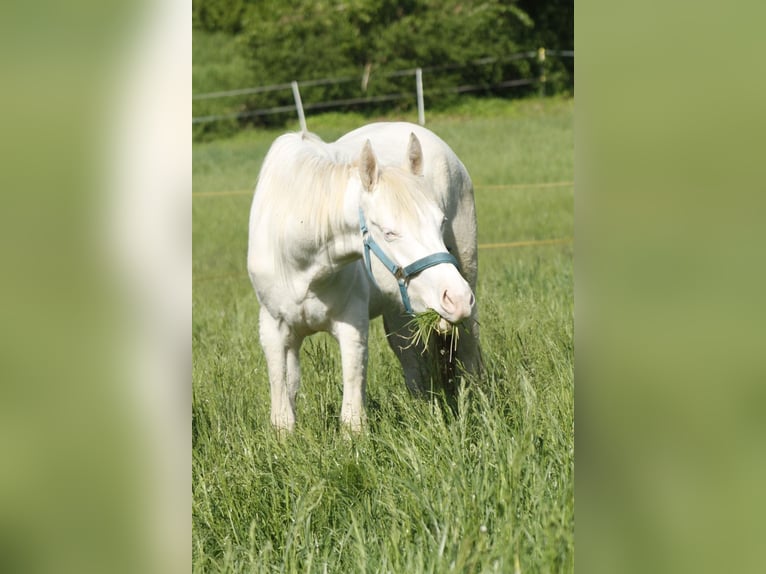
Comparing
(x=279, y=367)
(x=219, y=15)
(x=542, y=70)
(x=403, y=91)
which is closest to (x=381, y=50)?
(x=403, y=91)

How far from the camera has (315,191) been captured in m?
Result: 2.97

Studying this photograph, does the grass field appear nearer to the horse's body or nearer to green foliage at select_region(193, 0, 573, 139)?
the horse's body

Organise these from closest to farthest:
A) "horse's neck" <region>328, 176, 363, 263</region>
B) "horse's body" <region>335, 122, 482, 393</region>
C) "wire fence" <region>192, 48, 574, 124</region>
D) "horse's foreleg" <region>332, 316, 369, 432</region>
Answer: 1. "horse's neck" <region>328, 176, 363, 263</region>
2. "horse's foreleg" <region>332, 316, 369, 432</region>
3. "horse's body" <region>335, 122, 482, 393</region>
4. "wire fence" <region>192, 48, 574, 124</region>

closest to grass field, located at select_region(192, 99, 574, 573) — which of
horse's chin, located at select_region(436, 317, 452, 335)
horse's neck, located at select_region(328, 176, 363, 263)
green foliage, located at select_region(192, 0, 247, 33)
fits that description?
horse's chin, located at select_region(436, 317, 452, 335)

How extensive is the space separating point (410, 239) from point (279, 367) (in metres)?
0.89

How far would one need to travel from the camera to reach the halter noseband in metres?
2.62

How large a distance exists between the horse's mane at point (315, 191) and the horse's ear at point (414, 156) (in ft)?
0.24

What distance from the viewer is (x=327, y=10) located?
1831cm

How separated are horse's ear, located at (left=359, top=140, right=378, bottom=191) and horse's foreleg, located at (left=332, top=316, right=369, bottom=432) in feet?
1.95
